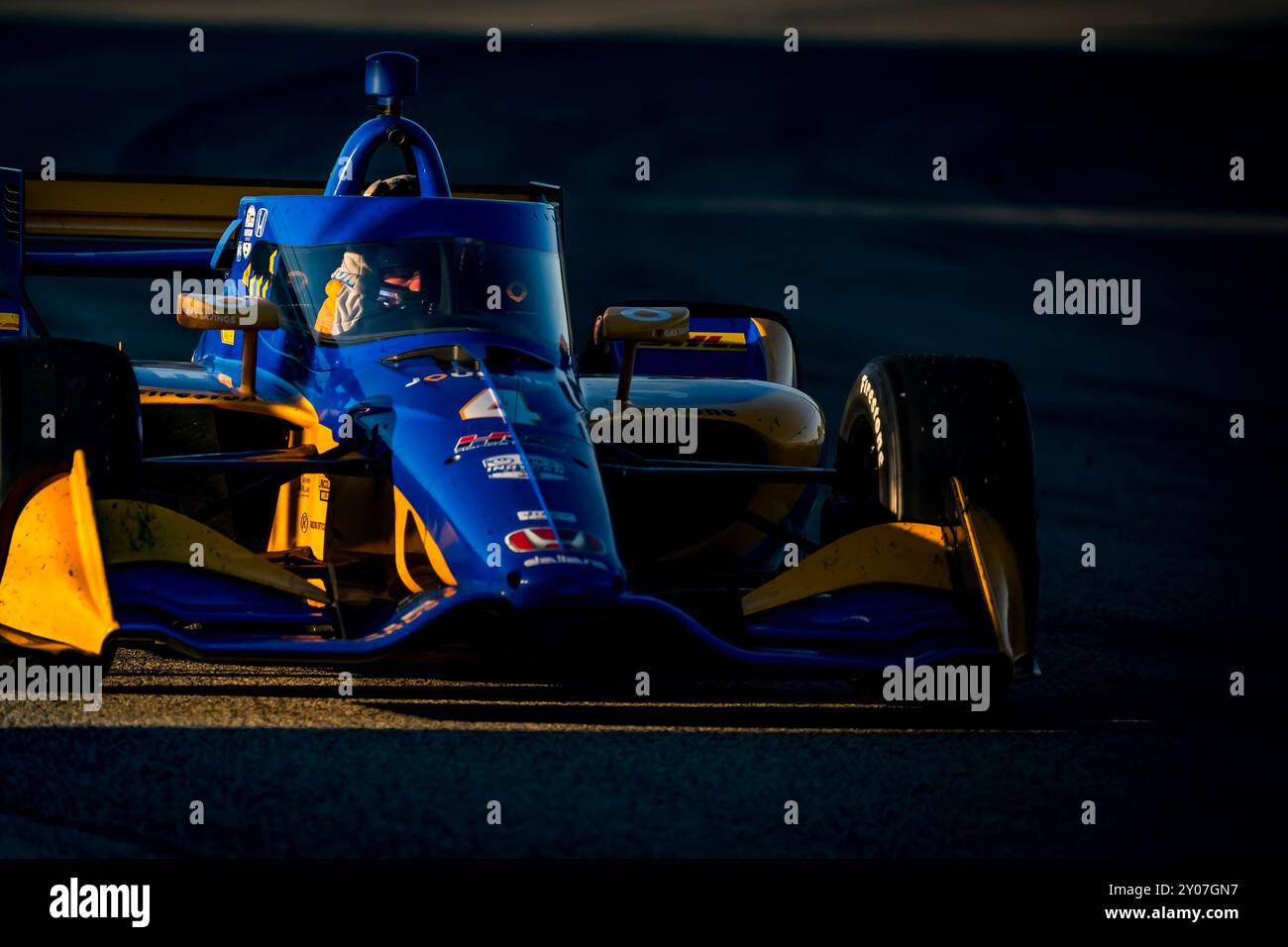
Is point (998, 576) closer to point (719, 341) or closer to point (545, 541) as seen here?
point (545, 541)

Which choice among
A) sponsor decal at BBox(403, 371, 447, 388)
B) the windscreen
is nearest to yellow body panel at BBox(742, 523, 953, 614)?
sponsor decal at BBox(403, 371, 447, 388)

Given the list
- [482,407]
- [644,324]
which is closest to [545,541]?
[482,407]

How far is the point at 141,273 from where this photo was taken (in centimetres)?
1030

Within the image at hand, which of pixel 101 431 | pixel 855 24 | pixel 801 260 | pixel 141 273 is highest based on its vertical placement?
pixel 855 24

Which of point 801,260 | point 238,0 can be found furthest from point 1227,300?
point 238,0

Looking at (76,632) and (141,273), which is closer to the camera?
(76,632)

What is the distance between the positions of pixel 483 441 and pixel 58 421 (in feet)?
4.27

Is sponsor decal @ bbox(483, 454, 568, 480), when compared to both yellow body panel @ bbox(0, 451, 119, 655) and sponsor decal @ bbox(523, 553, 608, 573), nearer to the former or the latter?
sponsor decal @ bbox(523, 553, 608, 573)

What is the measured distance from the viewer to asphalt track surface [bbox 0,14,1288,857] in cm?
535

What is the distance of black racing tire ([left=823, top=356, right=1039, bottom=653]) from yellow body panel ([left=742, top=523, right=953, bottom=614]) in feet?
0.64

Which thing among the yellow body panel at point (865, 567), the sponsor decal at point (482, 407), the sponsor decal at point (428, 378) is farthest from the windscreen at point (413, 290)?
the yellow body panel at point (865, 567)
